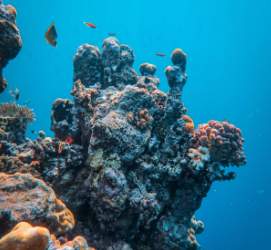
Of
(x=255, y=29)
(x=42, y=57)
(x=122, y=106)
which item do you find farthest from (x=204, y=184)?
(x=42, y=57)

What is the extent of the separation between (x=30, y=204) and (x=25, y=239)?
995 mm

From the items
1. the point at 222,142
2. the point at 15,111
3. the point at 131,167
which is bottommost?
the point at 131,167

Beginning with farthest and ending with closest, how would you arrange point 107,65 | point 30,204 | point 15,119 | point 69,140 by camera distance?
1. point 107,65
2. point 15,119
3. point 69,140
4. point 30,204

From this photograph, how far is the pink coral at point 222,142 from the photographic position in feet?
14.7

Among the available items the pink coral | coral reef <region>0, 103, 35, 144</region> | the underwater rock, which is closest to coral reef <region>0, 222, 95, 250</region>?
the pink coral

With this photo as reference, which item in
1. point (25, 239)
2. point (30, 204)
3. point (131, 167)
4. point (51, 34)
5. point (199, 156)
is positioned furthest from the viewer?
point (51, 34)

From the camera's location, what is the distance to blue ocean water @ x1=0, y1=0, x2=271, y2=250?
72.2 meters

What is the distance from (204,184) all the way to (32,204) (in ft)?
12.9

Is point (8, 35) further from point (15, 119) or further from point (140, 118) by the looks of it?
point (140, 118)

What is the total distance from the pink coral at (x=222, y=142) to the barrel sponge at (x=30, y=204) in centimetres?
372

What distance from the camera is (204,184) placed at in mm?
4512

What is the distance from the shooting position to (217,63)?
301ft

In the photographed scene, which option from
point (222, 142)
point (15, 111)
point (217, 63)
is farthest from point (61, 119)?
point (217, 63)

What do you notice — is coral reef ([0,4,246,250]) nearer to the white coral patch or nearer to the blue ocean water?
the white coral patch
